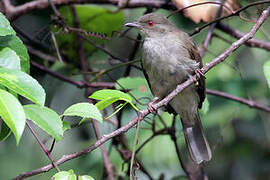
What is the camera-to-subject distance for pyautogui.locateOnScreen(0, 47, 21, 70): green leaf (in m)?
2.27

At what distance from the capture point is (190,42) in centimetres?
389

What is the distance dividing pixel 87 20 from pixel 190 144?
1.65m

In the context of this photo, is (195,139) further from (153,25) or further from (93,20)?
(93,20)

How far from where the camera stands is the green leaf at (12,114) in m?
1.64

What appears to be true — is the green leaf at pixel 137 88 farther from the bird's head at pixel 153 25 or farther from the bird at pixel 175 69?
the bird's head at pixel 153 25

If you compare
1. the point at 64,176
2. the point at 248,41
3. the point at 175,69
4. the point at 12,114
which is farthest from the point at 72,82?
the point at 12,114

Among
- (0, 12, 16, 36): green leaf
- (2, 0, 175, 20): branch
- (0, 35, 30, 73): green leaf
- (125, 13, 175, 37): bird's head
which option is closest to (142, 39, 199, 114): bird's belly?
(125, 13, 175, 37): bird's head

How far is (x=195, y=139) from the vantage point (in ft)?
13.5

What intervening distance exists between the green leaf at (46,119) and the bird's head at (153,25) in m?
2.34

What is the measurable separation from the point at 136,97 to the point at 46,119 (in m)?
1.80

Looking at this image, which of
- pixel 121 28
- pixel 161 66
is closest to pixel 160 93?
pixel 161 66

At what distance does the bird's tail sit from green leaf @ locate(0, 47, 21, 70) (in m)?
2.07

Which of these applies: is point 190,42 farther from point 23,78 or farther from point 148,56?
point 23,78

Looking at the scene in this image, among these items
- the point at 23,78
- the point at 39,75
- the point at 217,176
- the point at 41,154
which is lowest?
the point at 217,176
